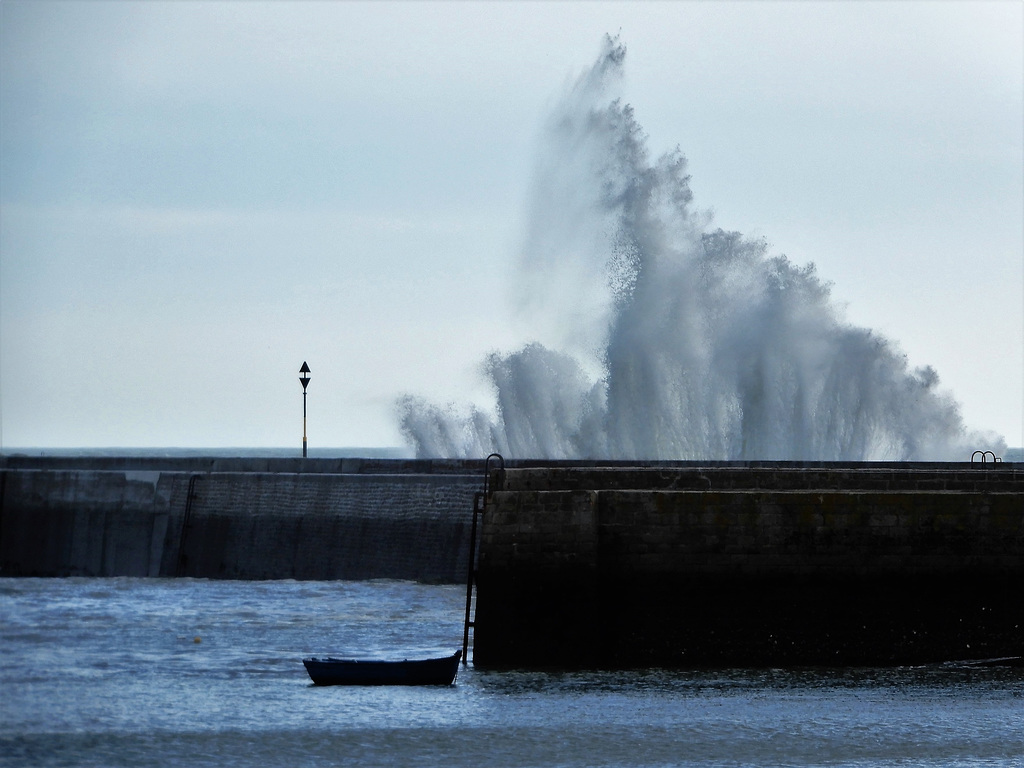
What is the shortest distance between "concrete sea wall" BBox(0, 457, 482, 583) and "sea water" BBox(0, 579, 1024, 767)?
338 cm

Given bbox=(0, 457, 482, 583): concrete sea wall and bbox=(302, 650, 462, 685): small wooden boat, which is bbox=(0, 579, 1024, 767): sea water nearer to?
bbox=(302, 650, 462, 685): small wooden boat

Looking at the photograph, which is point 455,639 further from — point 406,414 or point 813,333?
point 406,414

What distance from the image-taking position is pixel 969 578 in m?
15.2

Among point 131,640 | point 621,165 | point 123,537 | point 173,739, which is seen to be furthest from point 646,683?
point 621,165

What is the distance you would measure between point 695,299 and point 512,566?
2189 centimetres

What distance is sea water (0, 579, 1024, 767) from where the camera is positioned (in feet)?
40.8

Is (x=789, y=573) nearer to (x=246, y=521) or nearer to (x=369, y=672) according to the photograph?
(x=369, y=672)

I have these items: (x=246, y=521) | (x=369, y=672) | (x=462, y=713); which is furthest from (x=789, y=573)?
(x=246, y=521)

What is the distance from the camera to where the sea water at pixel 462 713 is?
1244 cm

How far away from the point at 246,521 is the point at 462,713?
998 centimetres

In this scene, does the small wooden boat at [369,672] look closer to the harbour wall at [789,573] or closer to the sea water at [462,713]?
the sea water at [462,713]

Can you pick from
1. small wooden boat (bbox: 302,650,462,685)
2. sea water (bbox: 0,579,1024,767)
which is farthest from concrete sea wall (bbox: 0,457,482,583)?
small wooden boat (bbox: 302,650,462,685)

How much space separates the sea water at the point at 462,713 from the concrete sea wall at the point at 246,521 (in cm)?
338

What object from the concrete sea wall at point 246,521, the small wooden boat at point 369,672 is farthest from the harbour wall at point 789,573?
the concrete sea wall at point 246,521
